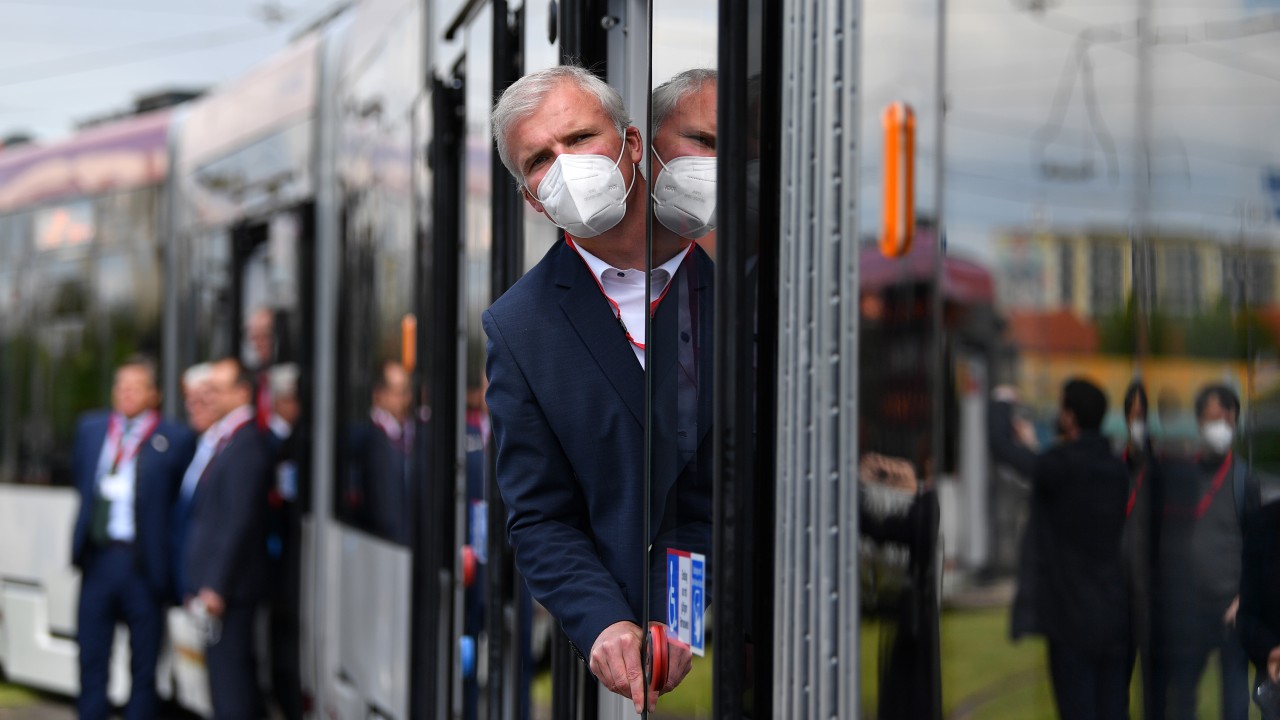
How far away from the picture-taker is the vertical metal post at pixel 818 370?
5.71ft

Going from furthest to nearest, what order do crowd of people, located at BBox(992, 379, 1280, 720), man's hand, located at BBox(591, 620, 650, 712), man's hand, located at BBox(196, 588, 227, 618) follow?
man's hand, located at BBox(196, 588, 227, 618), man's hand, located at BBox(591, 620, 650, 712), crowd of people, located at BBox(992, 379, 1280, 720)

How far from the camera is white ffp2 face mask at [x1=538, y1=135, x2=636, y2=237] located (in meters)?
2.10

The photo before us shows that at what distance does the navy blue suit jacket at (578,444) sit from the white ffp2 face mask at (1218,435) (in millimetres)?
818

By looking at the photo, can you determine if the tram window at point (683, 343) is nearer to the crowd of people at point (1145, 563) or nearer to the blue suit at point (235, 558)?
the crowd of people at point (1145, 563)

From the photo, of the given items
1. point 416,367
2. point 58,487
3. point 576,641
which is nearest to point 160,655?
point 58,487

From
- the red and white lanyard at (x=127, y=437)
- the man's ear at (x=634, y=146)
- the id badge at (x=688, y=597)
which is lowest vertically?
the red and white lanyard at (x=127, y=437)

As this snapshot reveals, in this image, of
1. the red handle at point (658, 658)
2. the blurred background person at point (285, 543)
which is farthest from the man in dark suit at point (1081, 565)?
the blurred background person at point (285, 543)

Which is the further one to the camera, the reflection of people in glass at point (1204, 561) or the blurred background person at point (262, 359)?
the blurred background person at point (262, 359)

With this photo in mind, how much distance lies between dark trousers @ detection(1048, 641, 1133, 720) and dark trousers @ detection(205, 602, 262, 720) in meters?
5.83

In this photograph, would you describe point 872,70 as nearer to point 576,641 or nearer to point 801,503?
point 801,503

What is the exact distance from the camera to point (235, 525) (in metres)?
6.80

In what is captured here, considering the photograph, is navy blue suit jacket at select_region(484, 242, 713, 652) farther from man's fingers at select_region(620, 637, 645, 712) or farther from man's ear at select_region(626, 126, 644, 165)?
man's ear at select_region(626, 126, 644, 165)

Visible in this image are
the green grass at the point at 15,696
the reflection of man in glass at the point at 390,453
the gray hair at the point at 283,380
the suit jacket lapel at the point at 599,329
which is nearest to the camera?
the suit jacket lapel at the point at 599,329

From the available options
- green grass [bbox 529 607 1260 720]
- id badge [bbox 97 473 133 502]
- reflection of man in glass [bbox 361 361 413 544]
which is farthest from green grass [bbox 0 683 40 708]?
green grass [bbox 529 607 1260 720]
